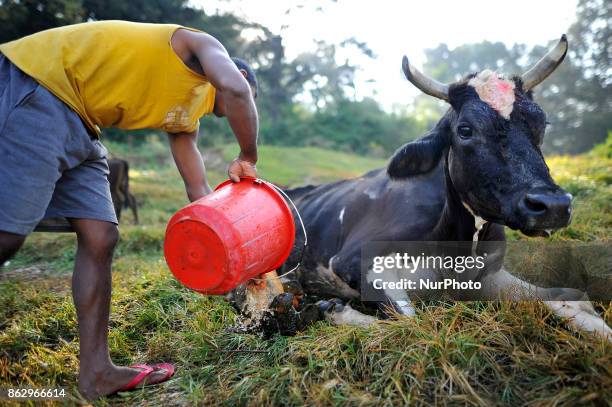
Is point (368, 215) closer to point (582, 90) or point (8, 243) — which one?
point (8, 243)

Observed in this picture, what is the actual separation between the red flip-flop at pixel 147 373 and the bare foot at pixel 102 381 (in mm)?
23

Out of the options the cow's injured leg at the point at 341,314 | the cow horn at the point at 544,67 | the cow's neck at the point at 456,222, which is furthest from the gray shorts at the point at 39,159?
the cow horn at the point at 544,67

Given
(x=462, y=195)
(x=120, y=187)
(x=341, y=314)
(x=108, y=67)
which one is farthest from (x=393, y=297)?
(x=120, y=187)

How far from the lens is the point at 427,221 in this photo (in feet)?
10.7

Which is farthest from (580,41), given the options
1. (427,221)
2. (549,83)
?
(427,221)

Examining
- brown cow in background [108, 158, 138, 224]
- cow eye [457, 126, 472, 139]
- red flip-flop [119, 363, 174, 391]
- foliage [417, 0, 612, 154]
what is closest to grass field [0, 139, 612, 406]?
red flip-flop [119, 363, 174, 391]

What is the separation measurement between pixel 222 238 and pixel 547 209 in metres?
1.47

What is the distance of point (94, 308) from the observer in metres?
2.39

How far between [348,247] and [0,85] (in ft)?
7.20

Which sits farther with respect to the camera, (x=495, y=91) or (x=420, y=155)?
(x=420, y=155)

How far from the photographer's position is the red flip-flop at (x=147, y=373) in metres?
2.43

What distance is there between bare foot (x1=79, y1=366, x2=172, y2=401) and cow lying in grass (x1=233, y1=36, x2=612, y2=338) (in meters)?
0.83

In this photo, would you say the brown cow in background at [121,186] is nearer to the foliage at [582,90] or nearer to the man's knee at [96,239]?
the man's knee at [96,239]

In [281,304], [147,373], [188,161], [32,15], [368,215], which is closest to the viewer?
[147,373]
